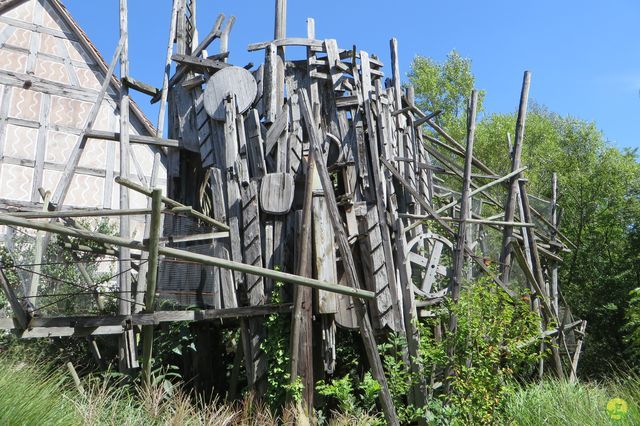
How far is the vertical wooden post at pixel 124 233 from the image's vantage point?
359 inches

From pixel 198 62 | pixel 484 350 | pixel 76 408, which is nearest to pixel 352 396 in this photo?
pixel 484 350

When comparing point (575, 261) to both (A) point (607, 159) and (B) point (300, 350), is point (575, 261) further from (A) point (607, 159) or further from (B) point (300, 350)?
(B) point (300, 350)

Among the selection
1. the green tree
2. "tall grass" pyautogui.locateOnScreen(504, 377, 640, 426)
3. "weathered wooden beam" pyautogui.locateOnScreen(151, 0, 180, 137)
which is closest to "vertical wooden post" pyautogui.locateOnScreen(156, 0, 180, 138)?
"weathered wooden beam" pyautogui.locateOnScreen(151, 0, 180, 137)

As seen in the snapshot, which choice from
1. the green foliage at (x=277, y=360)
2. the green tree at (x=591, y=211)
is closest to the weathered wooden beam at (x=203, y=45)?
the green foliage at (x=277, y=360)

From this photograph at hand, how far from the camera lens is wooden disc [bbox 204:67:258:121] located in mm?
10453

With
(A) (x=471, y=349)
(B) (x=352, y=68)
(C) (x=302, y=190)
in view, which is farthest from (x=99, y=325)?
(B) (x=352, y=68)

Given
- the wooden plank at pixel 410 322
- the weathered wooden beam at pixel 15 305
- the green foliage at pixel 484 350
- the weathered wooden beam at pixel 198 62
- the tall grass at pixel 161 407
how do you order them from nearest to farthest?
the tall grass at pixel 161 407
the weathered wooden beam at pixel 15 305
the green foliage at pixel 484 350
the wooden plank at pixel 410 322
the weathered wooden beam at pixel 198 62

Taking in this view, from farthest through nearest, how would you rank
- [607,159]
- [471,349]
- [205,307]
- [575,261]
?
[607,159] → [575,261] → [205,307] → [471,349]

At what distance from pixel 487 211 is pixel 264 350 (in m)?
15.8

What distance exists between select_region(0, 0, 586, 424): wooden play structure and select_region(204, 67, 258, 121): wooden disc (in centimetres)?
2

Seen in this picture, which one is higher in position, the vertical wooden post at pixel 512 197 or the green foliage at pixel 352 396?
the vertical wooden post at pixel 512 197

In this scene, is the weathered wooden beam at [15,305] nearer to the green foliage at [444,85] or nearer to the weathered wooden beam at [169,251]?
the weathered wooden beam at [169,251]

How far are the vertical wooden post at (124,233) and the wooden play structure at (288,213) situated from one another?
25 mm

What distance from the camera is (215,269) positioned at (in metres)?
9.59
